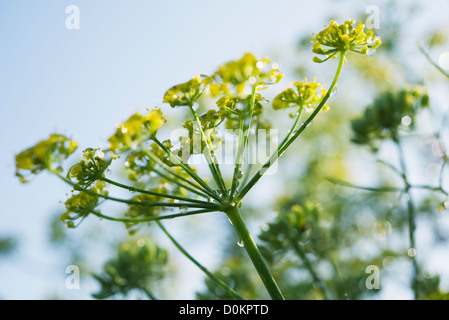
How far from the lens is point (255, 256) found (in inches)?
59.0

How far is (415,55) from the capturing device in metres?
6.24

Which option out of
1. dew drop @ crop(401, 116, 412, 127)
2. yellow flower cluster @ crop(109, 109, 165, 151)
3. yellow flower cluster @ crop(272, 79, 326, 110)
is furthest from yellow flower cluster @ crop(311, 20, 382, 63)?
dew drop @ crop(401, 116, 412, 127)

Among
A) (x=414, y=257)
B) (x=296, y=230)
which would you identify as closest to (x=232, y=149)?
(x=296, y=230)

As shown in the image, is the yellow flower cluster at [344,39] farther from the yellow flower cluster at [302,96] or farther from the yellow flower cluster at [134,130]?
the yellow flower cluster at [134,130]

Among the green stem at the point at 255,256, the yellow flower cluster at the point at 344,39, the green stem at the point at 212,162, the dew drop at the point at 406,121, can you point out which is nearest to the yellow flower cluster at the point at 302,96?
the yellow flower cluster at the point at 344,39

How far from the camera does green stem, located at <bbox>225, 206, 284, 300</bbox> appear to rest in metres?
1.48

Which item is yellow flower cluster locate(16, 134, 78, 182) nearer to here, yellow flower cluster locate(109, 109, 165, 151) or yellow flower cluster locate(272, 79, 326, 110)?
yellow flower cluster locate(109, 109, 165, 151)

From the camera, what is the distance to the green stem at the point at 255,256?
148 centimetres

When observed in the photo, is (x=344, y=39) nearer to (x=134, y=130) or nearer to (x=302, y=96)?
(x=302, y=96)

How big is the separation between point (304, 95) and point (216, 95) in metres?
0.42

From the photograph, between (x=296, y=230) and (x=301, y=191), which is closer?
(x=296, y=230)

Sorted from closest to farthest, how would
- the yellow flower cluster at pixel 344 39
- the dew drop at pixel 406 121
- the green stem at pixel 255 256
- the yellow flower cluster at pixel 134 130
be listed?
the yellow flower cluster at pixel 134 130
the green stem at pixel 255 256
the yellow flower cluster at pixel 344 39
the dew drop at pixel 406 121

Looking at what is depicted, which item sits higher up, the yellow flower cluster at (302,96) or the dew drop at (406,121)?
the dew drop at (406,121)

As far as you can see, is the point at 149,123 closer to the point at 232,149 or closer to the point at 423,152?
the point at 232,149
